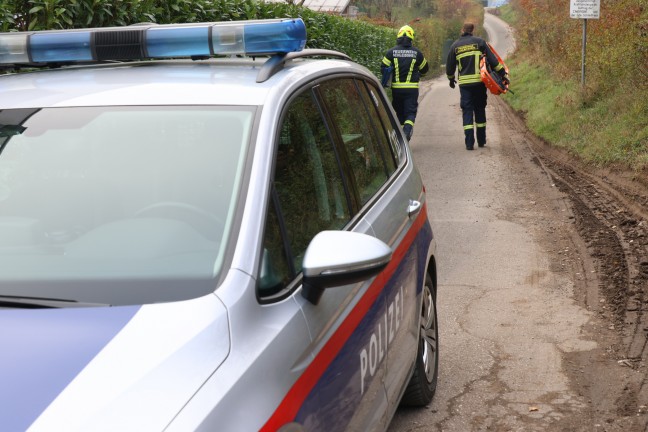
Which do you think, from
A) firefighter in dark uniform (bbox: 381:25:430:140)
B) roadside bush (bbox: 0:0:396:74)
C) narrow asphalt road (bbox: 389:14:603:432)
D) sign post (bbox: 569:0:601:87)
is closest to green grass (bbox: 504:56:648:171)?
sign post (bbox: 569:0:601:87)

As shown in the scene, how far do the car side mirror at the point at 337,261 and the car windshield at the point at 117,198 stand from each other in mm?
252

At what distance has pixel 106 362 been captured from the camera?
1990mm

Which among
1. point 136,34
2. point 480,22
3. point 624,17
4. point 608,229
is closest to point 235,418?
point 136,34

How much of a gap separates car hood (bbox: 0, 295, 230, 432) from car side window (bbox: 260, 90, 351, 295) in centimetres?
34

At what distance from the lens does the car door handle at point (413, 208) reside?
13.8 feet

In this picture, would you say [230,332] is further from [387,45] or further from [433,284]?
[387,45]

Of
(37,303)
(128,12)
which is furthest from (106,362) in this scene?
(128,12)

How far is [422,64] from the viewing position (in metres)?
13.7

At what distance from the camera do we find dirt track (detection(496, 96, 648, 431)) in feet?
15.8

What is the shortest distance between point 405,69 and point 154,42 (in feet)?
34.7

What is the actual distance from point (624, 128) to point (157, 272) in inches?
471

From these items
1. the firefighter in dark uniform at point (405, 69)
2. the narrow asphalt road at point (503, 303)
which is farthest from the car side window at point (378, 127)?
the firefighter in dark uniform at point (405, 69)

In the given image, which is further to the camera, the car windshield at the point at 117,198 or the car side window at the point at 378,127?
the car side window at the point at 378,127

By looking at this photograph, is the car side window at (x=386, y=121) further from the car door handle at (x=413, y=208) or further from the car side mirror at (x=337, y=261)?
the car side mirror at (x=337, y=261)
